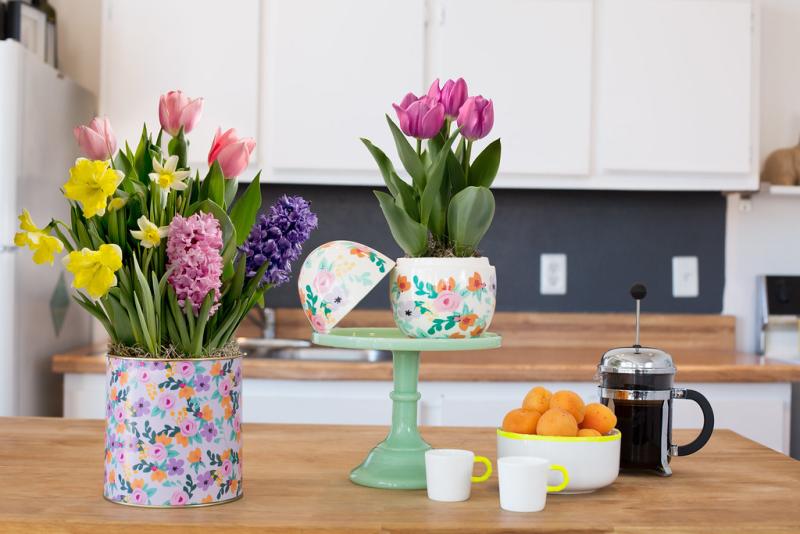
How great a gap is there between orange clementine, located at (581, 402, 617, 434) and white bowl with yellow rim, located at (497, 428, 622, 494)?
0.07 ft

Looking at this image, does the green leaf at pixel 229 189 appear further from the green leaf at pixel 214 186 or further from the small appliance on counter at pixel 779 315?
the small appliance on counter at pixel 779 315

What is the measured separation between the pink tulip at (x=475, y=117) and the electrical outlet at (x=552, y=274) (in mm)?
2236

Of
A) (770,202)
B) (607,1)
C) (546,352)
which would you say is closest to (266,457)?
(546,352)

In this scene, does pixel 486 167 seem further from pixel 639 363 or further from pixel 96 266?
pixel 96 266

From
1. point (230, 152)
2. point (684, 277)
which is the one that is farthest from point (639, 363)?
point (684, 277)

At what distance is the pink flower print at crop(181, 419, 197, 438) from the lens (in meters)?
1.16

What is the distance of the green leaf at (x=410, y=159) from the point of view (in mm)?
1333

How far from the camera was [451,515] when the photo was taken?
1144 millimetres

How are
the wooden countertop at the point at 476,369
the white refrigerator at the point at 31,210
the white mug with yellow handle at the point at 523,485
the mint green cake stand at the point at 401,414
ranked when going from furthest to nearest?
the wooden countertop at the point at 476,369 < the white refrigerator at the point at 31,210 < the mint green cake stand at the point at 401,414 < the white mug with yellow handle at the point at 523,485

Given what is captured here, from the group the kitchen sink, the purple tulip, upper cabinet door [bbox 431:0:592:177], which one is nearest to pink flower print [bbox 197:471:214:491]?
the purple tulip

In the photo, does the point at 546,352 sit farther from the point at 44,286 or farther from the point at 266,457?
the point at 266,457

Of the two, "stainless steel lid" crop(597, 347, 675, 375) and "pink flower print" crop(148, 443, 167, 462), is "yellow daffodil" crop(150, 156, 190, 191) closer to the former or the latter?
"pink flower print" crop(148, 443, 167, 462)

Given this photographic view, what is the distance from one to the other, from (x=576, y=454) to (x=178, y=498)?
0.50 metres

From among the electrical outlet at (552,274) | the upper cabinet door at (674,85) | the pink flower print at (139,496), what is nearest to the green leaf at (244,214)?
the pink flower print at (139,496)
